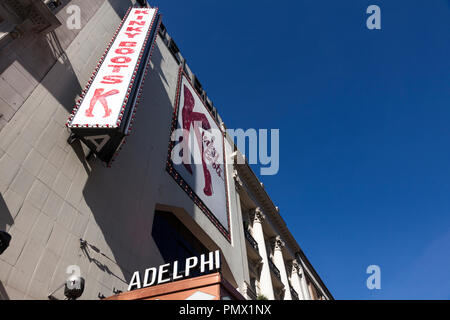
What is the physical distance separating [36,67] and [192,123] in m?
12.4

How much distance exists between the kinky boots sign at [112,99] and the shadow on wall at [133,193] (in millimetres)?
1387

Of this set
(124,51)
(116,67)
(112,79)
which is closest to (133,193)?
(112,79)

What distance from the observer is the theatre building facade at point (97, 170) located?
9.07m

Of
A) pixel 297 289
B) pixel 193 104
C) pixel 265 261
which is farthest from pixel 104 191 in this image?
pixel 297 289

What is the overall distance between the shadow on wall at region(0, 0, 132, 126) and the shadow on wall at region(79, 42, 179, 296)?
136 inches

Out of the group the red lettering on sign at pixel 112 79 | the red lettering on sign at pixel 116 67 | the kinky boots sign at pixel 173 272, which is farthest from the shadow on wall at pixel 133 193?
the red lettering on sign at pixel 116 67

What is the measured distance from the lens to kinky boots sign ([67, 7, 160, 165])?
1112 centimetres

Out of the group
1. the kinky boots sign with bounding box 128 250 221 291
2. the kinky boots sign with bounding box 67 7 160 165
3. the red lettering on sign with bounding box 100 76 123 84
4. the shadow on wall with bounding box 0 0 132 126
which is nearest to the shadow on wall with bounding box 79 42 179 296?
the kinky boots sign with bounding box 67 7 160 165

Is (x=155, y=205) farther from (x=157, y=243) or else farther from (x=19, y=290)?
(x=19, y=290)

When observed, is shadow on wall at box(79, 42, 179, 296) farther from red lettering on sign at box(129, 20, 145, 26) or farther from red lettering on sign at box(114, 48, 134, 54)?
red lettering on sign at box(129, 20, 145, 26)

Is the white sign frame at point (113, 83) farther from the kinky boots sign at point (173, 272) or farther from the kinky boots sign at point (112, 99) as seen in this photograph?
the kinky boots sign at point (173, 272)

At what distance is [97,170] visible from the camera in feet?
42.3

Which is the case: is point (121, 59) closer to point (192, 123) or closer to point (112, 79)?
point (112, 79)

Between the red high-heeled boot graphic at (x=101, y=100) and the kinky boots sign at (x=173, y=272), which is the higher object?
the red high-heeled boot graphic at (x=101, y=100)
